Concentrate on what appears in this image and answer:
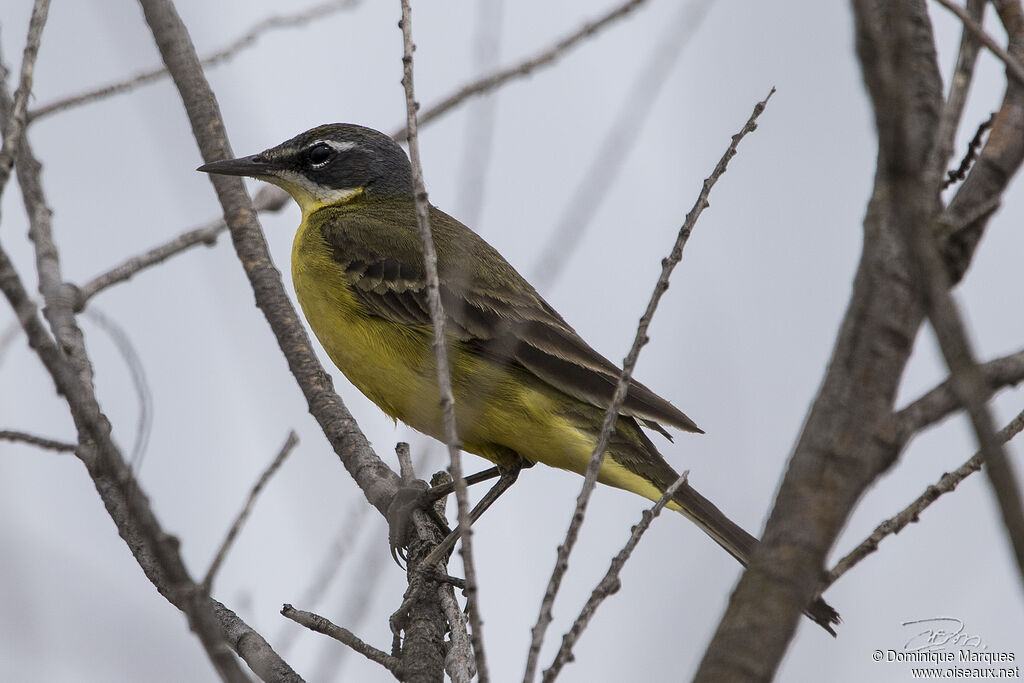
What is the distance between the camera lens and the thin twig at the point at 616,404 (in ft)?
9.11

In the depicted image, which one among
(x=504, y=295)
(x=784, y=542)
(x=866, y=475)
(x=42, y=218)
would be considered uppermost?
(x=504, y=295)

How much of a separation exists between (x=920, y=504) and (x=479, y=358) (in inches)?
122

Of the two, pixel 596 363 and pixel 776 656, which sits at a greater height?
pixel 596 363

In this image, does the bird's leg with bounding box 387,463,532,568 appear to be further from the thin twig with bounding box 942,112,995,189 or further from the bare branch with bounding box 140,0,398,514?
the thin twig with bounding box 942,112,995,189

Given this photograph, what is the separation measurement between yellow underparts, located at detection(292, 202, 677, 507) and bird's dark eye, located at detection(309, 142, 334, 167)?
1776 mm

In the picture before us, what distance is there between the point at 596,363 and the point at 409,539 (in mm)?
1436

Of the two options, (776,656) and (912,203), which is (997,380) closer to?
(912,203)

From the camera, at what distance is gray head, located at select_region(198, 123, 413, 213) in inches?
305

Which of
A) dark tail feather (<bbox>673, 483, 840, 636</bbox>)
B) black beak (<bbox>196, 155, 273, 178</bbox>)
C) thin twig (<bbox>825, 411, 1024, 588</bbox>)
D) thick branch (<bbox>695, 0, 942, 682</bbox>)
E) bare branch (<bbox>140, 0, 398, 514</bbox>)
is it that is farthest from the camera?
black beak (<bbox>196, 155, 273, 178</bbox>)

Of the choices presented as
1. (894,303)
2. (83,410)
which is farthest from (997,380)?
(83,410)

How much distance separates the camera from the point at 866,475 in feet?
6.81

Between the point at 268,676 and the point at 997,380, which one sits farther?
the point at 268,676

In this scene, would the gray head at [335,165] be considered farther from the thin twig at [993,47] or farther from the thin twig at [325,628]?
the thin twig at [993,47]

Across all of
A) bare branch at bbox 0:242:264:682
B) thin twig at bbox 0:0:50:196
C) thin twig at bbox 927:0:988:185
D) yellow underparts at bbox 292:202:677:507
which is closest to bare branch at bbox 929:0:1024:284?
thin twig at bbox 927:0:988:185
